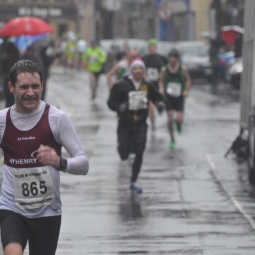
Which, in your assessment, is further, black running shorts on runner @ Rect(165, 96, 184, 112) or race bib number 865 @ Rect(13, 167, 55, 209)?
black running shorts on runner @ Rect(165, 96, 184, 112)

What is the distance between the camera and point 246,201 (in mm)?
11852

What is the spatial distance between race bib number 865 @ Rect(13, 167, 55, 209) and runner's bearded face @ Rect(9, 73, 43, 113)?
38 centimetres

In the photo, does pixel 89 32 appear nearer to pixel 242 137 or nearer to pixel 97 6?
pixel 97 6

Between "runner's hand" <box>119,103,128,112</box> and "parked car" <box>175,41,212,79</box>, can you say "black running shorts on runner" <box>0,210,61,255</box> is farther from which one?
"parked car" <box>175,41,212,79</box>

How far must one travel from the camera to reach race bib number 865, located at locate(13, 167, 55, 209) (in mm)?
6098

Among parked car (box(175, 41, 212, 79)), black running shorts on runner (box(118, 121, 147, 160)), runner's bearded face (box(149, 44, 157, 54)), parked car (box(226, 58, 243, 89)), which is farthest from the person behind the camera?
parked car (box(175, 41, 212, 79))

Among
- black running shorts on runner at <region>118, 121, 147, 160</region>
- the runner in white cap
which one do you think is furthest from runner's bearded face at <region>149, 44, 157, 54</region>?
black running shorts on runner at <region>118, 121, 147, 160</region>

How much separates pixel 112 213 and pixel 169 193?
1.60 metres

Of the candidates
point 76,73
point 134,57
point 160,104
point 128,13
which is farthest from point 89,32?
point 160,104

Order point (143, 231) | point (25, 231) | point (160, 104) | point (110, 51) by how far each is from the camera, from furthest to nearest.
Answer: point (110, 51) < point (160, 104) < point (143, 231) < point (25, 231)

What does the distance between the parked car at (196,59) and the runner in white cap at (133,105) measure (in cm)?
2646

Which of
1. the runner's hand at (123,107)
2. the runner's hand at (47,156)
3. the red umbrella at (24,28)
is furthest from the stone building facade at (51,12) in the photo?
the runner's hand at (47,156)

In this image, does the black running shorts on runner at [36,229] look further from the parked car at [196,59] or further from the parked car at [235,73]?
the parked car at [196,59]

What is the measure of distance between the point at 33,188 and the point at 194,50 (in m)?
35.4
